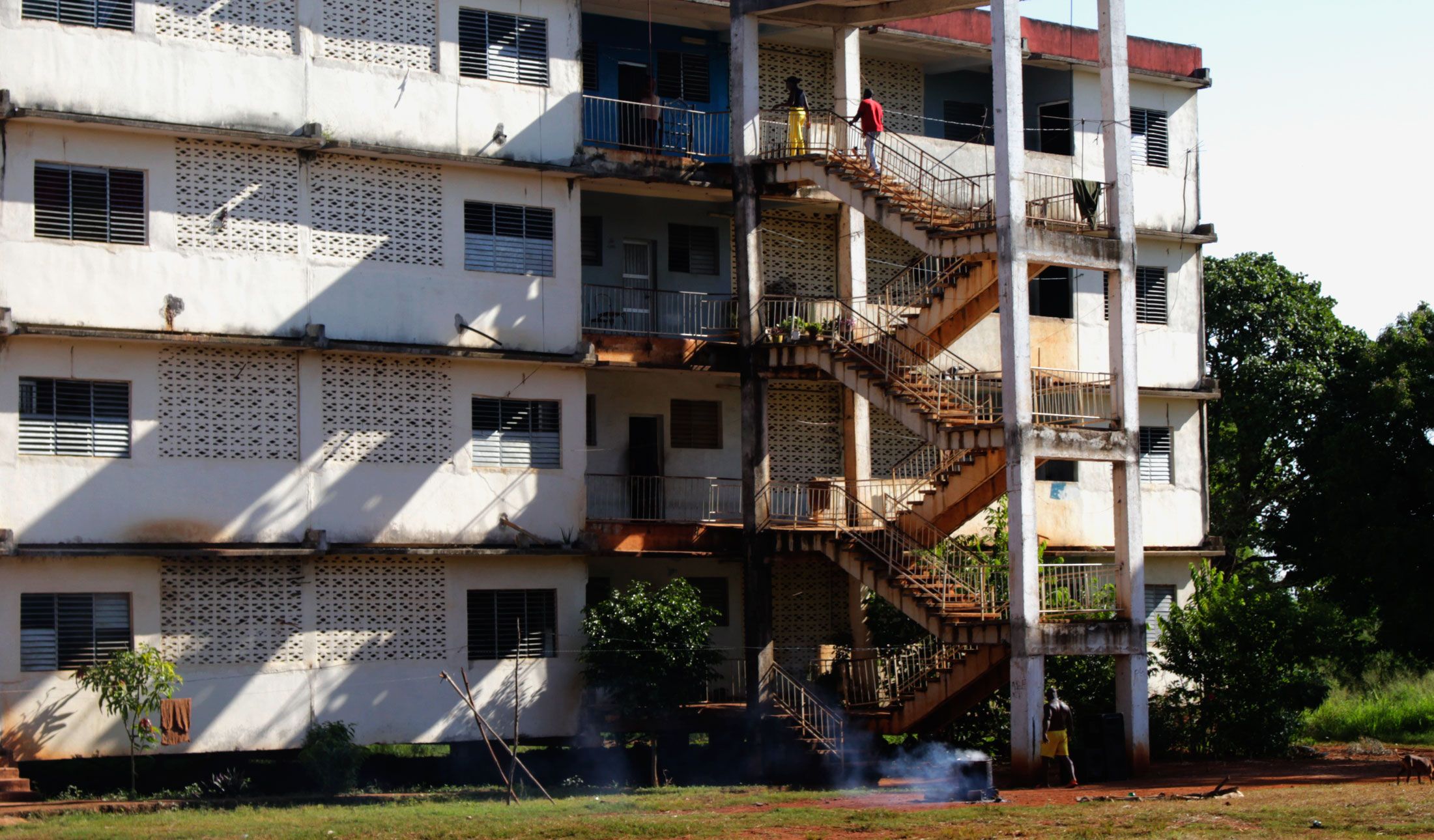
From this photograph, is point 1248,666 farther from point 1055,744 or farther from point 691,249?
point 691,249

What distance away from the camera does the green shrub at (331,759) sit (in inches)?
1171

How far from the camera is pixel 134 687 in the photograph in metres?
28.7

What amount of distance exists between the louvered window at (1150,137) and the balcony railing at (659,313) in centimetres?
1059

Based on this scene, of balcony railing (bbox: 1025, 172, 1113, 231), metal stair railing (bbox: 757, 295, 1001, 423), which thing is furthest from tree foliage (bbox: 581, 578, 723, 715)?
balcony railing (bbox: 1025, 172, 1113, 231)

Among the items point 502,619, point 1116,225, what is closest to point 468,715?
point 502,619

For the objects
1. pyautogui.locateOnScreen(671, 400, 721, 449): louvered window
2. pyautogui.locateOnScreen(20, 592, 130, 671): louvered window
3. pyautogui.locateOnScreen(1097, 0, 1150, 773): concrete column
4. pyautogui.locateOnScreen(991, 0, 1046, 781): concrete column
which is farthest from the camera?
pyautogui.locateOnScreen(671, 400, 721, 449): louvered window

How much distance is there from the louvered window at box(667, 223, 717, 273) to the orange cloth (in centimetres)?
1311

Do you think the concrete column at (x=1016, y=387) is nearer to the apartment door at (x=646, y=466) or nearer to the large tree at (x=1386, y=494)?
the apartment door at (x=646, y=466)

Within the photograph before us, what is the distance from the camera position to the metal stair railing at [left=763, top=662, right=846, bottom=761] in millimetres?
32250

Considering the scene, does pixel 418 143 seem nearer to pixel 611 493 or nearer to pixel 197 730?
pixel 611 493

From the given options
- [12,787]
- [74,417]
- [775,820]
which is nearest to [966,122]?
[775,820]

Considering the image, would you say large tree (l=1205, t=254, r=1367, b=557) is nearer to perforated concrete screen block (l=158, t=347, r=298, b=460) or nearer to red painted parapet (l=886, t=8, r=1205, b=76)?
red painted parapet (l=886, t=8, r=1205, b=76)

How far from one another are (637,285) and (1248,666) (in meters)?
13.9

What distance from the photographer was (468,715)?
106 feet
